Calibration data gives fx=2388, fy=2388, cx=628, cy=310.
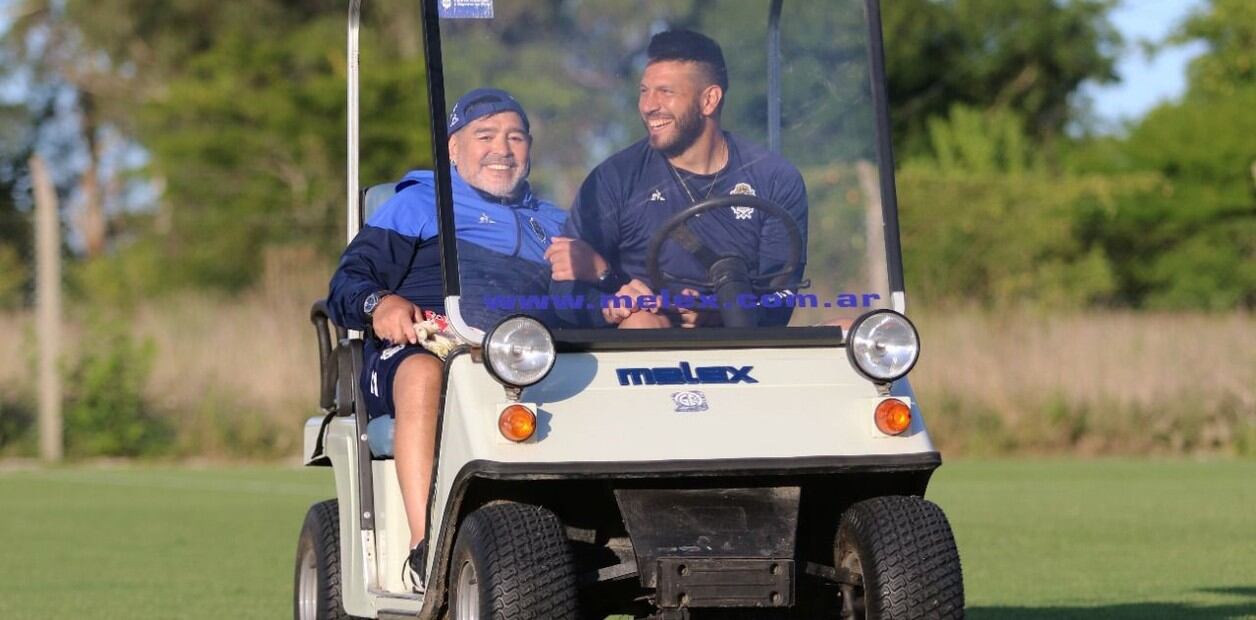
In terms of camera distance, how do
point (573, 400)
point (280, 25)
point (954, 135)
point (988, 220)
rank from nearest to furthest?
point (573, 400) → point (988, 220) → point (954, 135) → point (280, 25)

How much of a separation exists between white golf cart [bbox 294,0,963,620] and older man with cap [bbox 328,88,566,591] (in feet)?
0.21

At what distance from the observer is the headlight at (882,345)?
5.70 m

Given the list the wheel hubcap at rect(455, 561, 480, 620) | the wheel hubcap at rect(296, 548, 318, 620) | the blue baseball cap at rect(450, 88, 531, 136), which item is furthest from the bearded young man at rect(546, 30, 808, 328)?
the wheel hubcap at rect(296, 548, 318, 620)

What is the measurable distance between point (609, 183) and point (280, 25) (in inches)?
1570

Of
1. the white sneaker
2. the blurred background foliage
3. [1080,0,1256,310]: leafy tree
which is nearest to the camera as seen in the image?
the white sneaker

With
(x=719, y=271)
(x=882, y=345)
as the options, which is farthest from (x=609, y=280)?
(x=882, y=345)

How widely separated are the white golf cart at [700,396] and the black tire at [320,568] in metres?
0.81

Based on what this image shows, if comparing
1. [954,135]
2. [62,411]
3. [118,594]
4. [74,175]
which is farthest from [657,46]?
[74,175]

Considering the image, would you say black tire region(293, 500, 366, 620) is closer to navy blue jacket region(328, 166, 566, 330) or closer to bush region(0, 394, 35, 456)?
navy blue jacket region(328, 166, 566, 330)

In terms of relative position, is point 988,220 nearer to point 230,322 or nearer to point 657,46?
point 230,322

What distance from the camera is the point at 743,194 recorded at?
19.9 feet

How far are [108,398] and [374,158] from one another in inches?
617

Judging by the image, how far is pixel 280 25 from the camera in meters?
45.0

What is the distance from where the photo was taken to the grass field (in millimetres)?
9742
